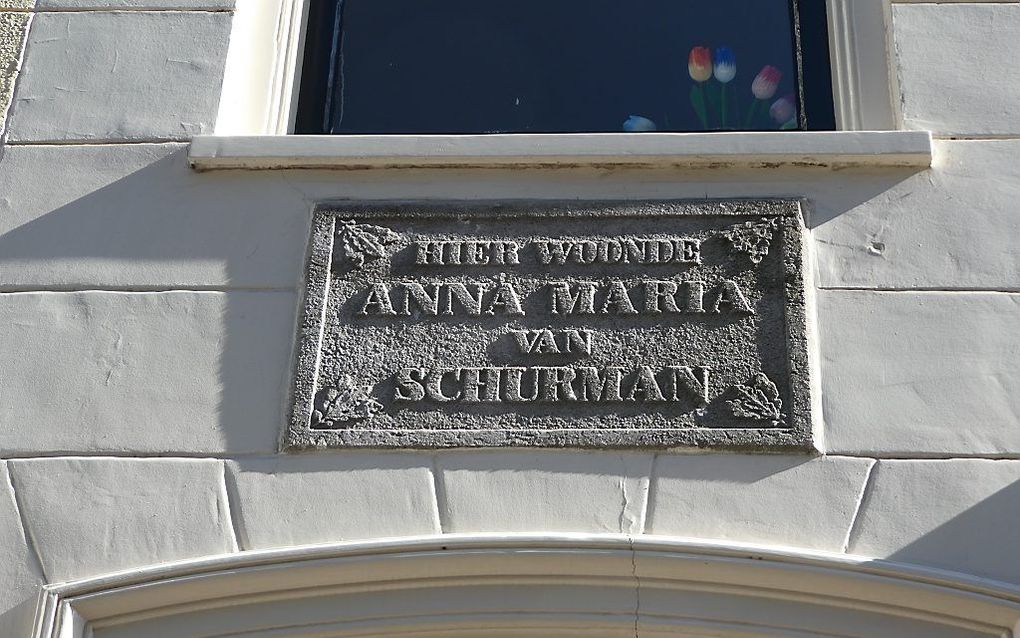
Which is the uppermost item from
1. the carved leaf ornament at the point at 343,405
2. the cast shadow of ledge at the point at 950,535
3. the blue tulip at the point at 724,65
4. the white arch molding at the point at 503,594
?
the blue tulip at the point at 724,65

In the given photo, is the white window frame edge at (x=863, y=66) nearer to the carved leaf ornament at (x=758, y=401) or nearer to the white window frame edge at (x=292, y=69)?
the white window frame edge at (x=292, y=69)

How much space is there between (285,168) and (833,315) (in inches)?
62.8

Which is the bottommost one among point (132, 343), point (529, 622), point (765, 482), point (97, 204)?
point (529, 622)

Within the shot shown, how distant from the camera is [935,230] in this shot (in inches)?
147

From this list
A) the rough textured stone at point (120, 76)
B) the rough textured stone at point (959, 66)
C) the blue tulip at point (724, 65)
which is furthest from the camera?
the blue tulip at point (724, 65)

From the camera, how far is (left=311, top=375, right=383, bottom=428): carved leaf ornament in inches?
140

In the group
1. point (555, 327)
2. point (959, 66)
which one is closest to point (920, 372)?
point (555, 327)

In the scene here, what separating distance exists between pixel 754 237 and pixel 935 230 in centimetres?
49

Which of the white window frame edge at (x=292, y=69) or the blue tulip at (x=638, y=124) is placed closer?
the white window frame edge at (x=292, y=69)

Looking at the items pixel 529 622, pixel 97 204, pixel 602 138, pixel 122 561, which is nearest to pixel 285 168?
pixel 97 204

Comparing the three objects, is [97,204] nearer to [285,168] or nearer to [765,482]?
[285,168]

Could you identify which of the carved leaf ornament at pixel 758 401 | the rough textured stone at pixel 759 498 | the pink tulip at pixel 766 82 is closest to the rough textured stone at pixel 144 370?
the rough textured stone at pixel 759 498

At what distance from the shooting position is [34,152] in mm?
4031

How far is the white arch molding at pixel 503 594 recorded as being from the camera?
3.27 metres
